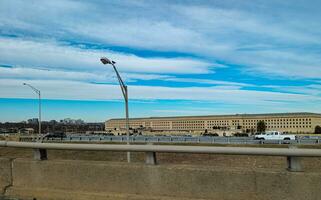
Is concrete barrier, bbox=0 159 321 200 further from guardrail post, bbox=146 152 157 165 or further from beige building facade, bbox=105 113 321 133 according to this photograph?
beige building facade, bbox=105 113 321 133

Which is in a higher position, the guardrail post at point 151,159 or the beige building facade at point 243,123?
the guardrail post at point 151,159

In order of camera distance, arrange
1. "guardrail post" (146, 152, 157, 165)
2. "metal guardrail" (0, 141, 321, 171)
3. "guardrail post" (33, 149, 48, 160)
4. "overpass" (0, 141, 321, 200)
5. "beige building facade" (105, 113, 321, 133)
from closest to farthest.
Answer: "metal guardrail" (0, 141, 321, 171), "overpass" (0, 141, 321, 200), "guardrail post" (146, 152, 157, 165), "guardrail post" (33, 149, 48, 160), "beige building facade" (105, 113, 321, 133)

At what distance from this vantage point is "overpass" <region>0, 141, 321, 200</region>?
6312mm

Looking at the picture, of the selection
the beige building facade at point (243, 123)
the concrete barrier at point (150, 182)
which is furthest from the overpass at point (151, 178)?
the beige building facade at point (243, 123)

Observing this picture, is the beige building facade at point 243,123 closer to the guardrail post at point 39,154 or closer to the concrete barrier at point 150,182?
the guardrail post at point 39,154

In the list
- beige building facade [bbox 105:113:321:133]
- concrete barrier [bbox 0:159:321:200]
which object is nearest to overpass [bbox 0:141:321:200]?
concrete barrier [bbox 0:159:321:200]

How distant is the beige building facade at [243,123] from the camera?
169m

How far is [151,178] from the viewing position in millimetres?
7023

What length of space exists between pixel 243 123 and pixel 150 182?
17890cm

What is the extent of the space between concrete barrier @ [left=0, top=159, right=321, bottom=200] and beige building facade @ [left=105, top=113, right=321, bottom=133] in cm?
15671

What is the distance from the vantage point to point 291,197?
20.6 ft

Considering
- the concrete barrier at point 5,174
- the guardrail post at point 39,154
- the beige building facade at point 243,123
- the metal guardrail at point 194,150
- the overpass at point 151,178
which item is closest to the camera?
the metal guardrail at point 194,150

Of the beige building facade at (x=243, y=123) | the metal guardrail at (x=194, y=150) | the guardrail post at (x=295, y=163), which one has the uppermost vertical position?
the metal guardrail at (x=194, y=150)

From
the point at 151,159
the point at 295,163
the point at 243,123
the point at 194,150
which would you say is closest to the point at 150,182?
the point at 151,159
